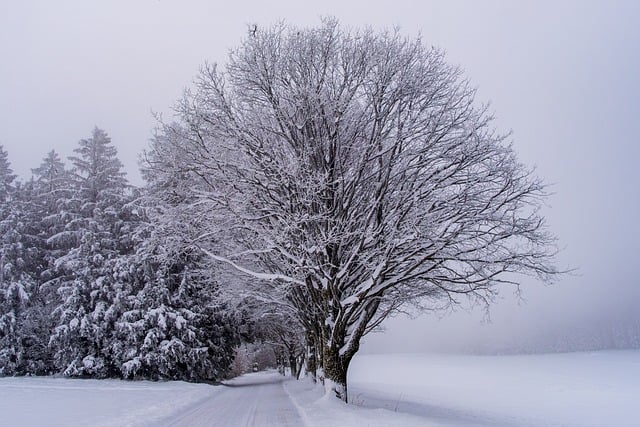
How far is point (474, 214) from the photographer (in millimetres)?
11578

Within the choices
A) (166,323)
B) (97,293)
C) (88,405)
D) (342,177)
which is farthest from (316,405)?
(97,293)

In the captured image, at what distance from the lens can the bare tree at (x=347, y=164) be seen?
1180 cm

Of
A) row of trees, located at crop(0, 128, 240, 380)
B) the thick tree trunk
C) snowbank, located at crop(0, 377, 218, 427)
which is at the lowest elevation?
snowbank, located at crop(0, 377, 218, 427)

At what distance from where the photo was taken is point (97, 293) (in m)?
28.8

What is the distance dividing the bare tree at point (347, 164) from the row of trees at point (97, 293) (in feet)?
48.8

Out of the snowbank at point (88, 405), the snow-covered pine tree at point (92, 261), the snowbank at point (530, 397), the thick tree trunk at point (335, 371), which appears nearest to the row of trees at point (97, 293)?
the snow-covered pine tree at point (92, 261)

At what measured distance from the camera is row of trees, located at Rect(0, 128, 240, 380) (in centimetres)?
2820

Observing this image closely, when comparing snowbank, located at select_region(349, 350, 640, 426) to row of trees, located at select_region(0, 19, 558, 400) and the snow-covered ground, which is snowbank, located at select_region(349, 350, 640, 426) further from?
row of trees, located at select_region(0, 19, 558, 400)

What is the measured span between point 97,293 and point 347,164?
73.1 feet

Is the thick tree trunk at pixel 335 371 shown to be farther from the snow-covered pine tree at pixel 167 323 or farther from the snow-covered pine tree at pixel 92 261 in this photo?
the snow-covered pine tree at pixel 92 261

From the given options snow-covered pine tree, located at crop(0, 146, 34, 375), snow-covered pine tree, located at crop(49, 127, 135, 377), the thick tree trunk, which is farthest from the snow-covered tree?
the thick tree trunk

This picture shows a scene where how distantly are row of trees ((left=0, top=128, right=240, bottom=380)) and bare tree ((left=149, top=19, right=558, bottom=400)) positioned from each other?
14.9 m

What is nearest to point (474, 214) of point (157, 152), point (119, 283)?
point (157, 152)

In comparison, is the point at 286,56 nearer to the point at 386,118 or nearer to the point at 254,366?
the point at 386,118
